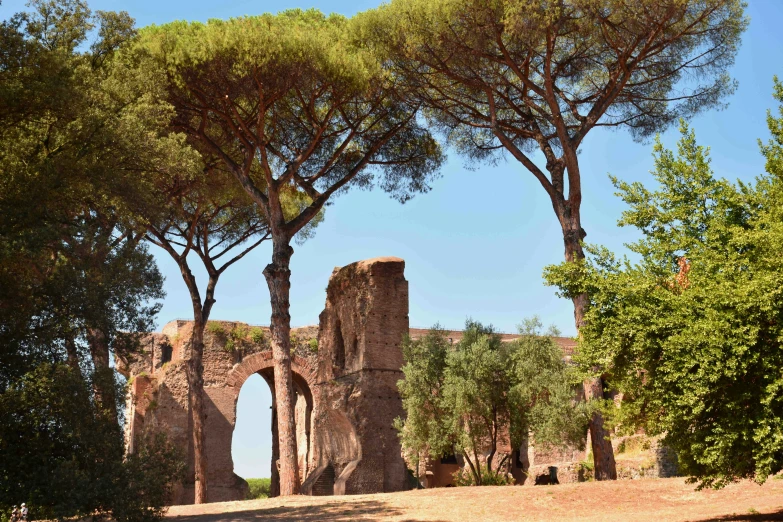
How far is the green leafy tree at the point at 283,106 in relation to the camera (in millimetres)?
Result: 14273

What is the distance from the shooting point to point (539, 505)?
995 centimetres

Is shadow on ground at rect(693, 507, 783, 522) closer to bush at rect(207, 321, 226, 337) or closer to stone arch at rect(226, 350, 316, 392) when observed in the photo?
stone arch at rect(226, 350, 316, 392)

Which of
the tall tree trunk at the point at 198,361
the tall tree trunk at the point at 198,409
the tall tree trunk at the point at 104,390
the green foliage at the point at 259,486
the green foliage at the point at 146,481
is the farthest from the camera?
the green foliage at the point at 259,486

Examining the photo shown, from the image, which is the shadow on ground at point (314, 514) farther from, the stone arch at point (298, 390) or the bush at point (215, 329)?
the bush at point (215, 329)

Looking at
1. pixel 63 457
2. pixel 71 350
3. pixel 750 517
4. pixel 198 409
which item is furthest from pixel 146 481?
pixel 198 409

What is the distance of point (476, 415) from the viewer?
14.0 meters

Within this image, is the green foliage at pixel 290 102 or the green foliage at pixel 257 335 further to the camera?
the green foliage at pixel 257 335

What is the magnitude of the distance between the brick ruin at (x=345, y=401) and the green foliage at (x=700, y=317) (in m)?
5.13

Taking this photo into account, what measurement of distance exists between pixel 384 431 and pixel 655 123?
24.9ft

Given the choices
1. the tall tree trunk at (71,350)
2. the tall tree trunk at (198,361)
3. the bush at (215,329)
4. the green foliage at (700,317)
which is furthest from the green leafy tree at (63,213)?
the bush at (215,329)

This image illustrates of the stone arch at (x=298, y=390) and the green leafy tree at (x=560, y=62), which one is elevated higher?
the green leafy tree at (x=560, y=62)

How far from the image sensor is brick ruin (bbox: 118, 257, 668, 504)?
51.4 ft

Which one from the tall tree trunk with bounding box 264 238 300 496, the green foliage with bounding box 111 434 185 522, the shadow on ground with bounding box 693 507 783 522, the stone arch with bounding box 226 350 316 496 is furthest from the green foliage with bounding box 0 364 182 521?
the stone arch with bounding box 226 350 316 496

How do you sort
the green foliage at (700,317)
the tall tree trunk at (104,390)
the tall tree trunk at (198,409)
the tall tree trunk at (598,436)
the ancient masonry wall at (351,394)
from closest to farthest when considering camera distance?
the green foliage at (700,317), the tall tree trunk at (104,390), the tall tree trunk at (598,436), the ancient masonry wall at (351,394), the tall tree trunk at (198,409)
